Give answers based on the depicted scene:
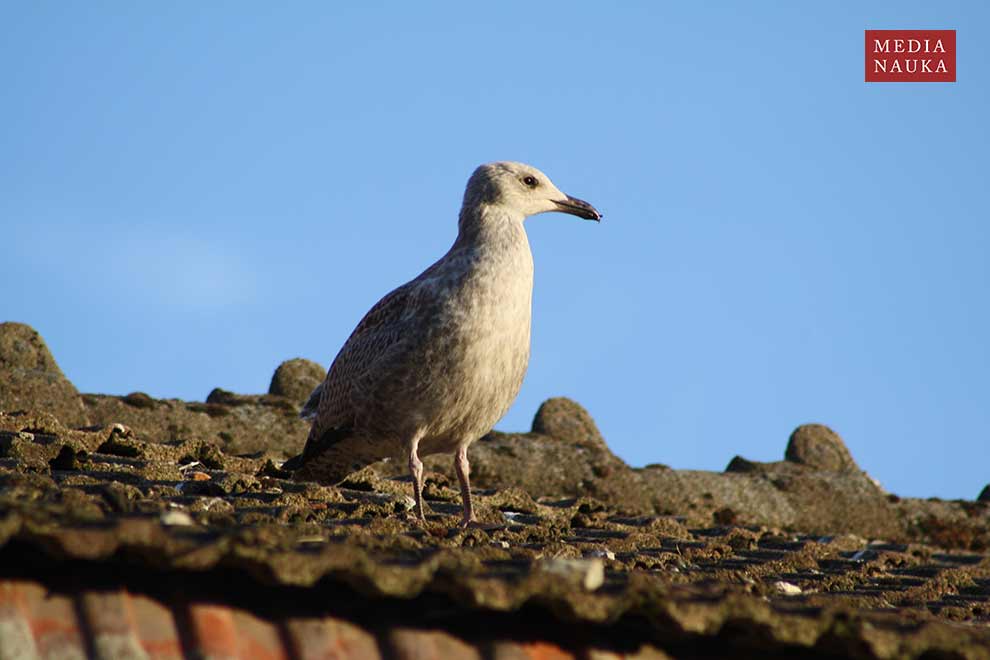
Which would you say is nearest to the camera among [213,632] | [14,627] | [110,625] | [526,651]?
[14,627]

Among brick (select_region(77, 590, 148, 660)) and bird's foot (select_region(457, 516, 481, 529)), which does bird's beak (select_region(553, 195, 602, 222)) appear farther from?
brick (select_region(77, 590, 148, 660))

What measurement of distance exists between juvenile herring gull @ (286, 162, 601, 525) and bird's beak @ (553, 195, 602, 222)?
13 mm

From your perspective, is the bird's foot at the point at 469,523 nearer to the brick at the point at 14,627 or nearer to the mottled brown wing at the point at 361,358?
the mottled brown wing at the point at 361,358

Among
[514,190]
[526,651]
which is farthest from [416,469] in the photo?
[526,651]

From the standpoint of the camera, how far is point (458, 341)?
32.3 ft

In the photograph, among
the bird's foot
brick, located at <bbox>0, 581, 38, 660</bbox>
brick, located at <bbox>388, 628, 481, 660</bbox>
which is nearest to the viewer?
brick, located at <bbox>0, 581, 38, 660</bbox>

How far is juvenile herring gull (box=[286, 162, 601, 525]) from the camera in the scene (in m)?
9.91

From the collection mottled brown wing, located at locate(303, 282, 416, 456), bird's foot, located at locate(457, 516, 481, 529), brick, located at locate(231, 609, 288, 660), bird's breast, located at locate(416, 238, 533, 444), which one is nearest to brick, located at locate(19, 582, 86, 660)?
brick, located at locate(231, 609, 288, 660)

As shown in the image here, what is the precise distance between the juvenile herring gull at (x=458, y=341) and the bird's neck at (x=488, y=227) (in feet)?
0.04

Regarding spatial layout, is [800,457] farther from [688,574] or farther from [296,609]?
[296,609]

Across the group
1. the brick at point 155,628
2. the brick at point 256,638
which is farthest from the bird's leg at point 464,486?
the brick at point 155,628

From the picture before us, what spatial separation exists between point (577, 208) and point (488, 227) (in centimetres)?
130

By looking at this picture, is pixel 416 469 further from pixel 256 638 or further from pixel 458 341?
pixel 256 638

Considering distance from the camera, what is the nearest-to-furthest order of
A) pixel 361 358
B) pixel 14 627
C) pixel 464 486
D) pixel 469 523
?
pixel 14 627 → pixel 469 523 → pixel 464 486 → pixel 361 358
